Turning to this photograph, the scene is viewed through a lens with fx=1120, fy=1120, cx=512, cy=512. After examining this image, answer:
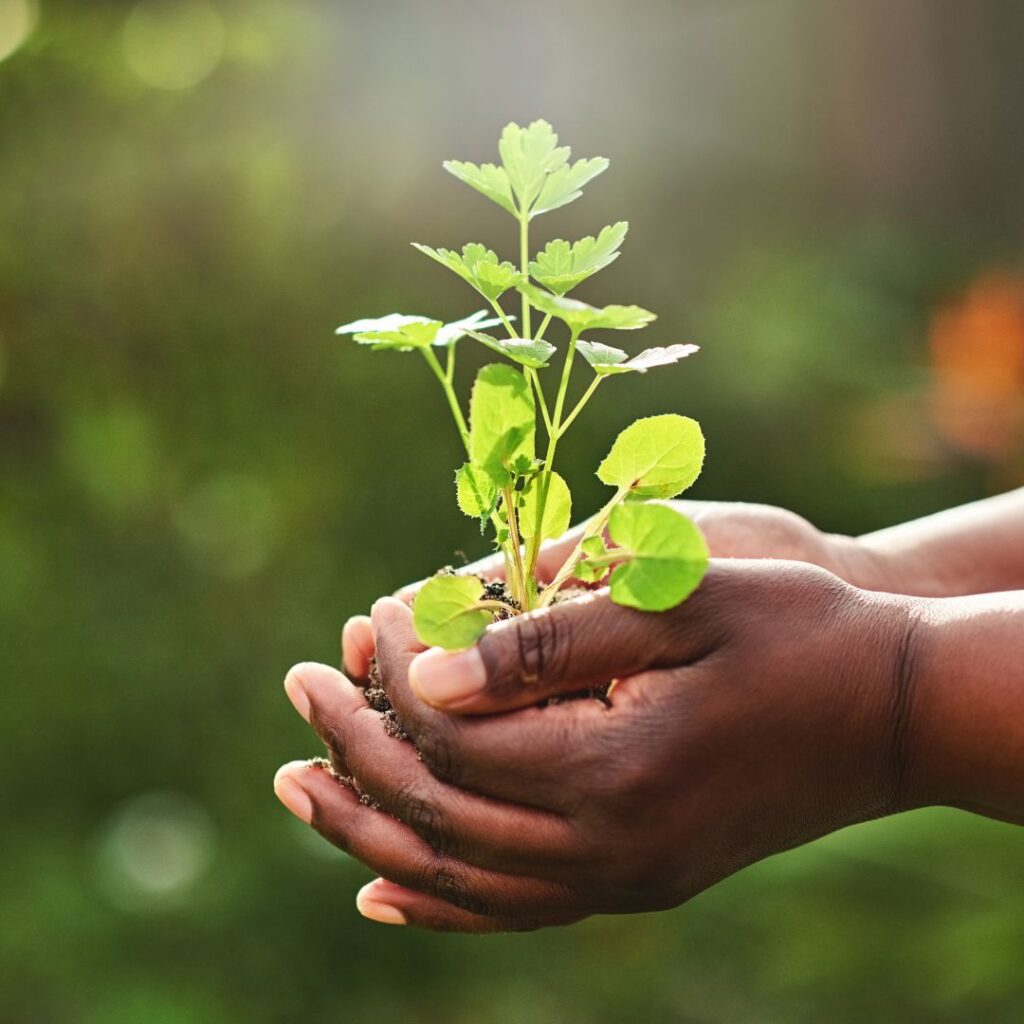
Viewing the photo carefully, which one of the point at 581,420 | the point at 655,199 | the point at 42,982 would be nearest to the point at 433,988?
the point at 42,982

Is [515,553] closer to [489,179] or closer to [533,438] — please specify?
[533,438]

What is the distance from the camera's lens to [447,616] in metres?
0.68

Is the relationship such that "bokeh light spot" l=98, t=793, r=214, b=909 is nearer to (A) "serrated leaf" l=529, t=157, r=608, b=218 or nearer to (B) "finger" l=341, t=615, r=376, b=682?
(B) "finger" l=341, t=615, r=376, b=682

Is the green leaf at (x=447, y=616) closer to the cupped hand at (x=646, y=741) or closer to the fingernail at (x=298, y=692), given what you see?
the cupped hand at (x=646, y=741)

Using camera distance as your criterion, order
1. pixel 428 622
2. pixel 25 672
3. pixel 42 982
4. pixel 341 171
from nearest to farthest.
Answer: pixel 428 622 < pixel 42 982 < pixel 25 672 < pixel 341 171

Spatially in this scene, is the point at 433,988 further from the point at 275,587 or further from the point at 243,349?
the point at 243,349

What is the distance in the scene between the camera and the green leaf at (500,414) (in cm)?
73

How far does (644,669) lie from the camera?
69cm

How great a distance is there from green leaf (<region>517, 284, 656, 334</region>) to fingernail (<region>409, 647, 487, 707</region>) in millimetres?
204

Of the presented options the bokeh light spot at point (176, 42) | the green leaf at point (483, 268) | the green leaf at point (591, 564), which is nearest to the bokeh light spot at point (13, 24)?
the bokeh light spot at point (176, 42)

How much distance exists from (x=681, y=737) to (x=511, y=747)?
0.34 ft

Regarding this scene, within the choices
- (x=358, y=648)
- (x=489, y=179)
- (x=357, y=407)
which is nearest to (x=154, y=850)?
(x=357, y=407)

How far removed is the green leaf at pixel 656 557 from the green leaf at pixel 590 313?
109 millimetres

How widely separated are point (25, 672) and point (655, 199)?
1.72 metres
